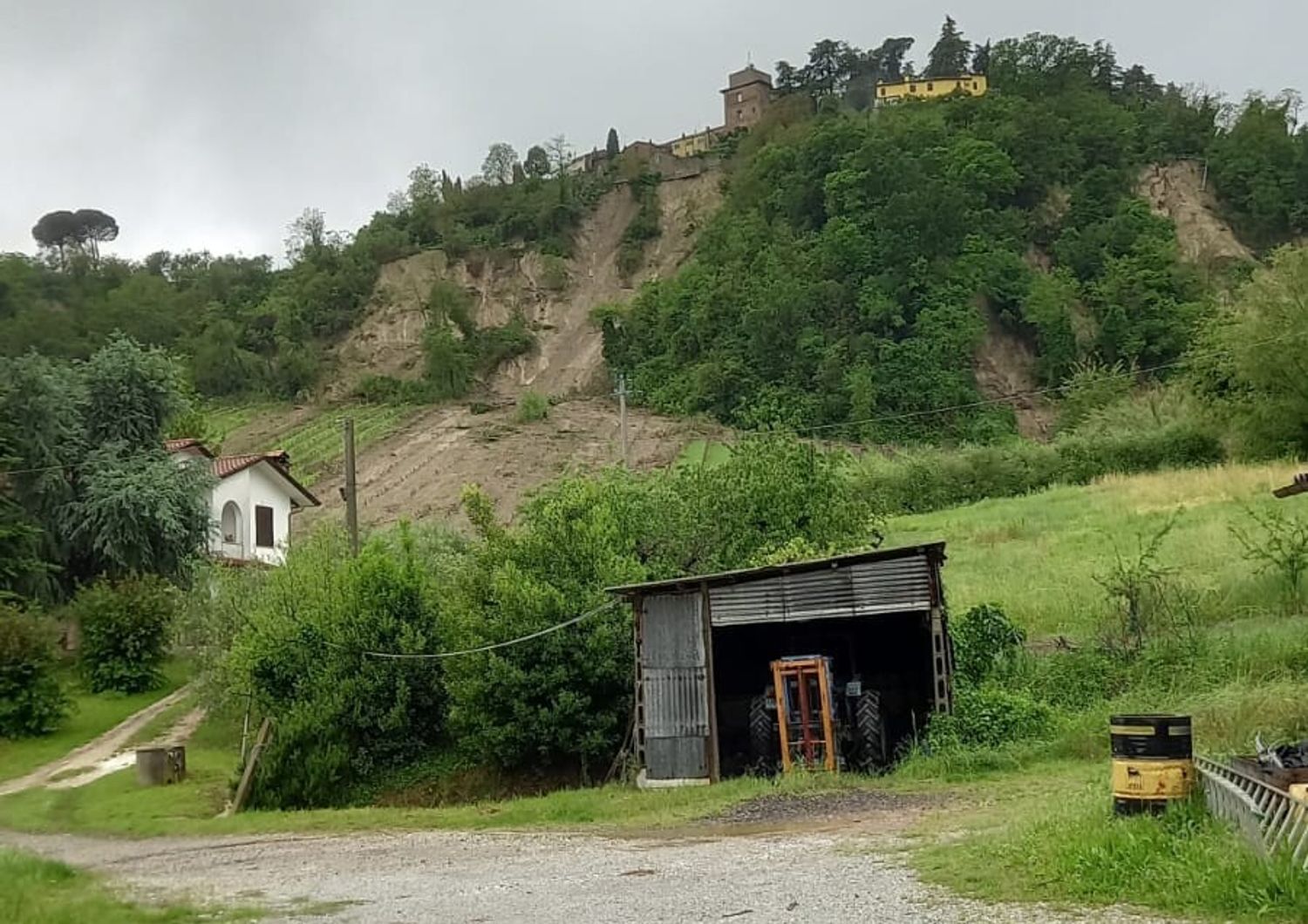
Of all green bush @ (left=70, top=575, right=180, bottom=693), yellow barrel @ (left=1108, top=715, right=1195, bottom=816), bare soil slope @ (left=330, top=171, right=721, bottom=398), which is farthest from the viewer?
bare soil slope @ (left=330, top=171, right=721, bottom=398)

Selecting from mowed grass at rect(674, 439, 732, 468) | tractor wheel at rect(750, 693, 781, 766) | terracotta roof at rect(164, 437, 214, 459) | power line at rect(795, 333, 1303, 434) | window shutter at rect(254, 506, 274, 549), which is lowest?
tractor wheel at rect(750, 693, 781, 766)

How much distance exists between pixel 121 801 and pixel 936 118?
87.0 meters

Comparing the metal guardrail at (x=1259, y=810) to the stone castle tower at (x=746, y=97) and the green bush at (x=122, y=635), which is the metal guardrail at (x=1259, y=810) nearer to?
the green bush at (x=122, y=635)

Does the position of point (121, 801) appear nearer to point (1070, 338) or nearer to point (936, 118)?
point (1070, 338)

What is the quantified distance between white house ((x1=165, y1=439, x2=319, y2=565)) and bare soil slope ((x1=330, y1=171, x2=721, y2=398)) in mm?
50230

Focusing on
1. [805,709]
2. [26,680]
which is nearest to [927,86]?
[26,680]

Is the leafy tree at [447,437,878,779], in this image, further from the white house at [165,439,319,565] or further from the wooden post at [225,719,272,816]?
the white house at [165,439,319,565]

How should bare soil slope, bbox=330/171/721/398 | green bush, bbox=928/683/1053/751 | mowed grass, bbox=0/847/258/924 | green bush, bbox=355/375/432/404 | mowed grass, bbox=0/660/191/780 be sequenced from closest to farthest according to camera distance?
1. mowed grass, bbox=0/847/258/924
2. green bush, bbox=928/683/1053/751
3. mowed grass, bbox=0/660/191/780
4. green bush, bbox=355/375/432/404
5. bare soil slope, bbox=330/171/721/398

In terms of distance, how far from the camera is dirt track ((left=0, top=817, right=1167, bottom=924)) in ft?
29.5

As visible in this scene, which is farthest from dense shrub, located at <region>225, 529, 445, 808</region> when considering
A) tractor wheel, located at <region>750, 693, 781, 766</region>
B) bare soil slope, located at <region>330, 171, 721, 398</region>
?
bare soil slope, located at <region>330, 171, 721, 398</region>

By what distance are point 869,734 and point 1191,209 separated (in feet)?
281

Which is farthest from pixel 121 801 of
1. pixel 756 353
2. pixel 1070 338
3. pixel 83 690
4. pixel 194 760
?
pixel 1070 338

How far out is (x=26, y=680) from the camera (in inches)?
1184

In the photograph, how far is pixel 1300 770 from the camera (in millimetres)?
9227
